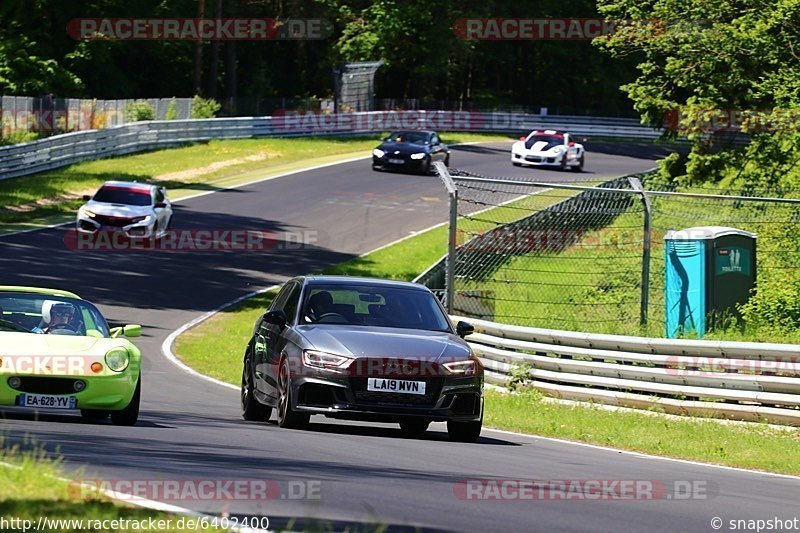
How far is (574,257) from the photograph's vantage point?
845 inches

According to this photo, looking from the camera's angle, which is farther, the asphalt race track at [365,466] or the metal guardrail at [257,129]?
the metal guardrail at [257,129]

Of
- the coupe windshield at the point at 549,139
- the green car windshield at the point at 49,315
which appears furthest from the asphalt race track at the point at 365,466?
the coupe windshield at the point at 549,139

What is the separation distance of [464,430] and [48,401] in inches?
145

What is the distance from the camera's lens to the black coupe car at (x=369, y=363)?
471 inches

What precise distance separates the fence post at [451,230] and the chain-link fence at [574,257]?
0.04 metres

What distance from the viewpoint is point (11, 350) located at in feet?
38.5

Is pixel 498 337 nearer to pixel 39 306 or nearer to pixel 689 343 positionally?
pixel 689 343

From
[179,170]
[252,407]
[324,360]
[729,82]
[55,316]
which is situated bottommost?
[179,170]

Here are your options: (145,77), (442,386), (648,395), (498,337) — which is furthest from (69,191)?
(145,77)

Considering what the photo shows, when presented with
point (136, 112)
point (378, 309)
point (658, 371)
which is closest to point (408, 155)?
point (136, 112)

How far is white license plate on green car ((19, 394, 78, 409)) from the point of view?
11.7 metres

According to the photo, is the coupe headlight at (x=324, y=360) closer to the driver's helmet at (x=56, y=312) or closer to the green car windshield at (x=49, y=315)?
the green car windshield at (x=49, y=315)

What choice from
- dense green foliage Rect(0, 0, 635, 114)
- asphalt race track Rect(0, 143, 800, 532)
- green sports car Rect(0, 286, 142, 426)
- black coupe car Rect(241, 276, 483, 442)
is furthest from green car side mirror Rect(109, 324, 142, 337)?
dense green foliage Rect(0, 0, 635, 114)

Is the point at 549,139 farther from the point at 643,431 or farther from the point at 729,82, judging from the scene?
the point at 643,431
